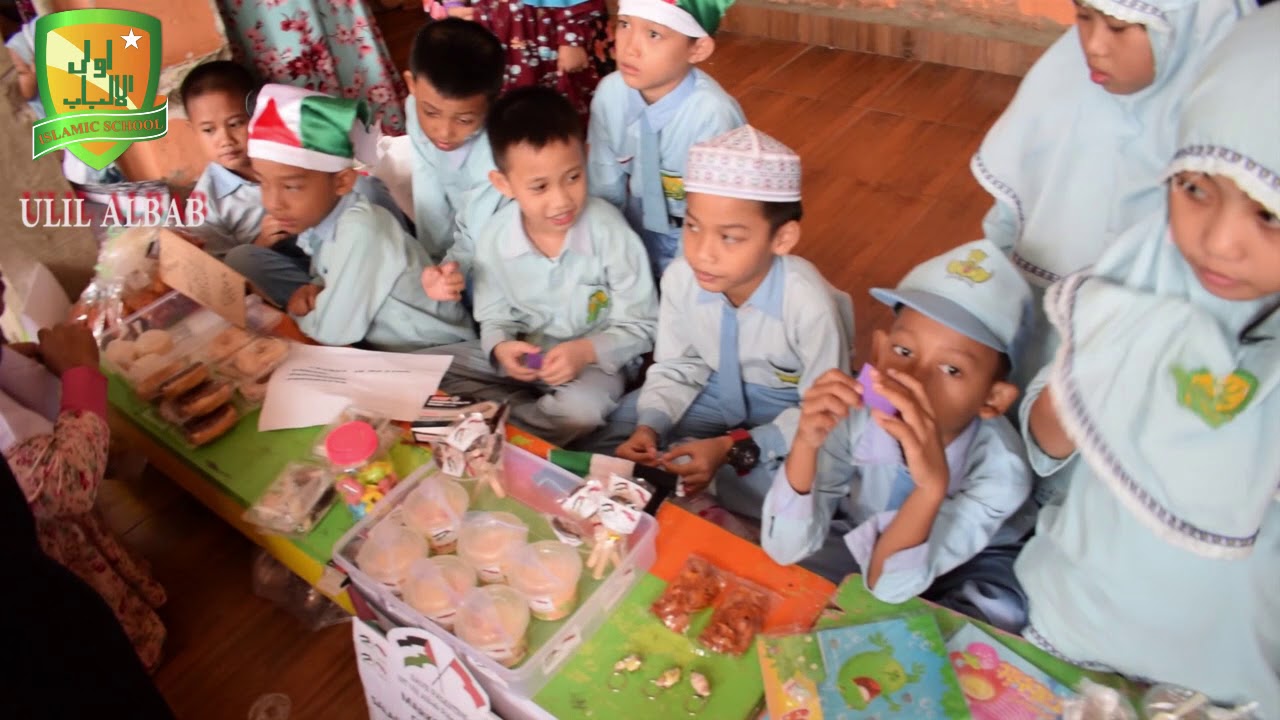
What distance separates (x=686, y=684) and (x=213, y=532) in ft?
4.63

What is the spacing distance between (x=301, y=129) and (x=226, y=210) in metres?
0.76

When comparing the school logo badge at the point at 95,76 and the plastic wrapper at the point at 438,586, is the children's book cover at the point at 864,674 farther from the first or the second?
the school logo badge at the point at 95,76

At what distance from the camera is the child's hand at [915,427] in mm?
1113

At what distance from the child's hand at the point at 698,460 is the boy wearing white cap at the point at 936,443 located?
0.33 metres

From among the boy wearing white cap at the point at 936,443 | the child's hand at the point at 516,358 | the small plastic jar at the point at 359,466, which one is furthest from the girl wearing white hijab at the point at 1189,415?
the child's hand at the point at 516,358

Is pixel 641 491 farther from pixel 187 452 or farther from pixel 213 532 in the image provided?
pixel 213 532

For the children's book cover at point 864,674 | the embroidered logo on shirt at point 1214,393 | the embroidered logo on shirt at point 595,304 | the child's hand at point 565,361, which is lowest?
the child's hand at point 565,361

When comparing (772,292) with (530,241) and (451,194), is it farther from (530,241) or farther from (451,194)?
(451,194)

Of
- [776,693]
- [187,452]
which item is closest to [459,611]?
[776,693]

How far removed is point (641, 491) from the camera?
4.51 ft

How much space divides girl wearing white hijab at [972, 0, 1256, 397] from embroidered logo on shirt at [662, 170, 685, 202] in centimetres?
75

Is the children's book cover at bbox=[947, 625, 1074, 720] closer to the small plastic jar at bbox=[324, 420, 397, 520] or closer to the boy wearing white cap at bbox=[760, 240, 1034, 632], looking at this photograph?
the boy wearing white cap at bbox=[760, 240, 1034, 632]

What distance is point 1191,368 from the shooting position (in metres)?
0.94

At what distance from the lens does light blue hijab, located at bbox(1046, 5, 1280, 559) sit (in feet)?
2.85
